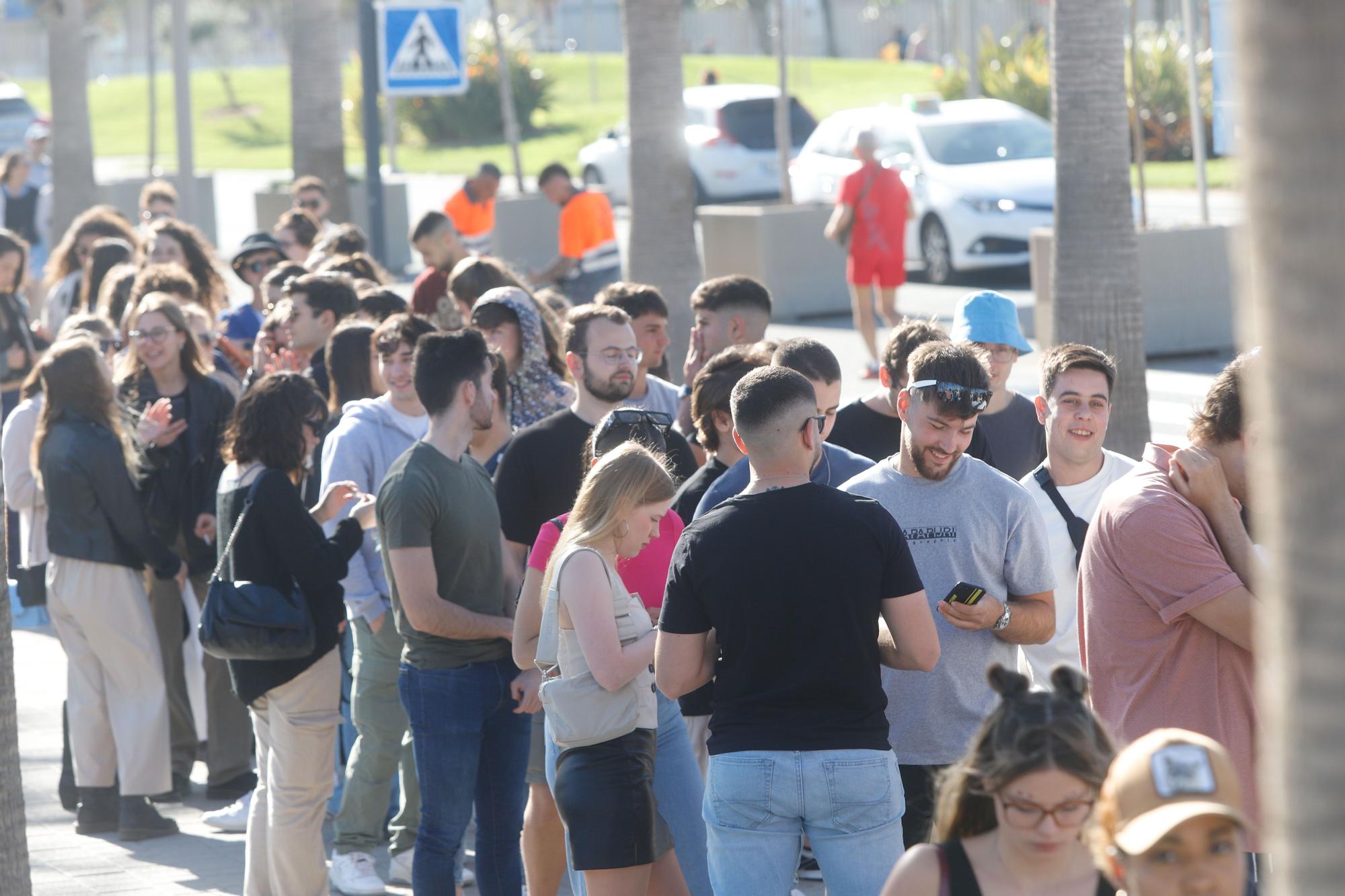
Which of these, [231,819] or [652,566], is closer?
[652,566]

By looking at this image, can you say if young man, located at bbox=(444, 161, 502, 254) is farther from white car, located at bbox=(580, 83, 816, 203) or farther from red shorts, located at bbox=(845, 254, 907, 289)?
white car, located at bbox=(580, 83, 816, 203)

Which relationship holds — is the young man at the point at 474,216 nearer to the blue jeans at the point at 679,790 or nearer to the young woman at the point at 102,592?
the young woman at the point at 102,592

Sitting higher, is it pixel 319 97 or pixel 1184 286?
pixel 319 97

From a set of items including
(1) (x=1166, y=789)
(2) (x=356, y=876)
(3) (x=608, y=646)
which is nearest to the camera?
(1) (x=1166, y=789)

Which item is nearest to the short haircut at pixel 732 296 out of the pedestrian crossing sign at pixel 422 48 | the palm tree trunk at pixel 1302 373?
the palm tree trunk at pixel 1302 373

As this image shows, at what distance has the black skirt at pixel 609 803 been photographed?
4531 millimetres

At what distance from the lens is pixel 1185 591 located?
4.00m

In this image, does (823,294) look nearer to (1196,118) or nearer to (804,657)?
(1196,118)

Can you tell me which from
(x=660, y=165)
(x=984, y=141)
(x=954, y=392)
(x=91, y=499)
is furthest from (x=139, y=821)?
(x=984, y=141)

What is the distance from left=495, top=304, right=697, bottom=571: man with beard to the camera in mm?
5750

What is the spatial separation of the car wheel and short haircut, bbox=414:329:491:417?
48.4 feet

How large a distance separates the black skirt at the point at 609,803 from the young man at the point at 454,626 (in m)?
0.74

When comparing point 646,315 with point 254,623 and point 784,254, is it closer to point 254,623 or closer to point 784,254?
point 254,623

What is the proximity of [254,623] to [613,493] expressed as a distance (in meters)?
1.75
